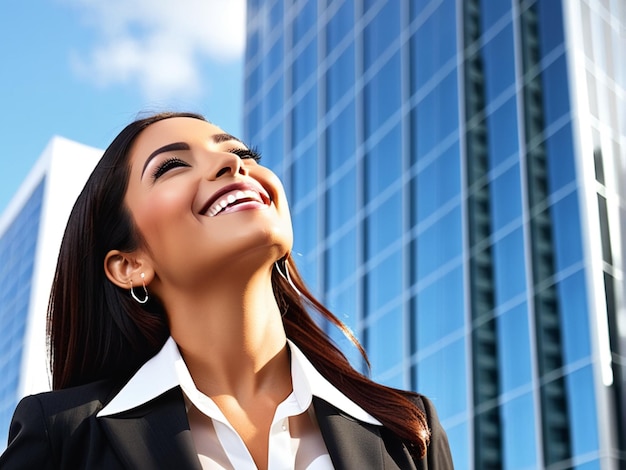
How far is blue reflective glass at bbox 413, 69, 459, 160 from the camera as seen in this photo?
2188 centimetres

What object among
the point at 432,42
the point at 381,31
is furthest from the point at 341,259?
the point at 432,42

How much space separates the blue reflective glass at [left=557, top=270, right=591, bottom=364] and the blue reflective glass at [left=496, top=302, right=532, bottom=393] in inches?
38.5

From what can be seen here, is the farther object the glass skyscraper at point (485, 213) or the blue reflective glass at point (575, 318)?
the glass skyscraper at point (485, 213)

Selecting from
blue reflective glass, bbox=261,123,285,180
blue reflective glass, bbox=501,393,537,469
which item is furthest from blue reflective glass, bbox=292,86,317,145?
blue reflective glass, bbox=501,393,537,469

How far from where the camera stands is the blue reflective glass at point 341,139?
26.2 meters

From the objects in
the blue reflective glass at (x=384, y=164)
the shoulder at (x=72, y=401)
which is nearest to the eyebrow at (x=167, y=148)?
the shoulder at (x=72, y=401)

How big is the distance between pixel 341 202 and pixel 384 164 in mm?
2067

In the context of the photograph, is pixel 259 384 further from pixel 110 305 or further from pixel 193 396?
pixel 110 305

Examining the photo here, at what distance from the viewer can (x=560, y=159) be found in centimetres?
1800

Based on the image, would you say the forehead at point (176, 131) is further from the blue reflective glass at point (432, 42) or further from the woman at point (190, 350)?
the blue reflective glass at point (432, 42)

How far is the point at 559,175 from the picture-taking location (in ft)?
59.0

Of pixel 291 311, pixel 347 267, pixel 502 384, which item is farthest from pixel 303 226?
pixel 291 311

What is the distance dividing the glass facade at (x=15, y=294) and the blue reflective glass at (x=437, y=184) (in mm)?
25068

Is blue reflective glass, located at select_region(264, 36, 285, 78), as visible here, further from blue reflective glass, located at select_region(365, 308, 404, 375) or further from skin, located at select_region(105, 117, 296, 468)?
skin, located at select_region(105, 117, 296, 468)
